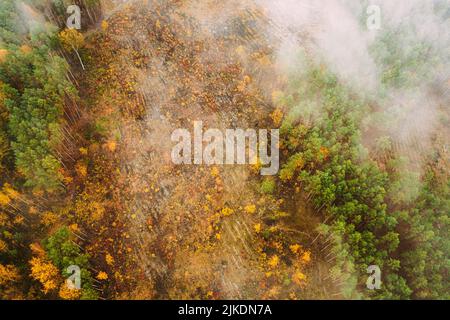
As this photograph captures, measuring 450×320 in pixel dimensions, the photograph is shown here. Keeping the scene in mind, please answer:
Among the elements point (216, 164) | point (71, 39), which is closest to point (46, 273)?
point (216, 164)

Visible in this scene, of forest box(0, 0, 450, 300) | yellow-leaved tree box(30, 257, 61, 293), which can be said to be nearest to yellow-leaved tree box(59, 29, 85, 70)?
forest box(0, 0, 450, 300)

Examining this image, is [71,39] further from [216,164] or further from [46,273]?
[46,273]

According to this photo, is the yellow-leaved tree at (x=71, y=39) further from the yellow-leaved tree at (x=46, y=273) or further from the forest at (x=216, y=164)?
the yellow-leaved tree at (x=46, y=273)

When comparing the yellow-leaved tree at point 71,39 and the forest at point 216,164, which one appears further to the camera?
the yellow-leaved tree at point 71,39

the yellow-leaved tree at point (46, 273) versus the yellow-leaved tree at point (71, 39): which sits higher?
the yellow-leaved tree at point (71, 39)

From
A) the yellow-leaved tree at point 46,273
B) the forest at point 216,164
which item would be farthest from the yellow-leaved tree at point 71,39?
the yellow-leaved tree at point 46,273

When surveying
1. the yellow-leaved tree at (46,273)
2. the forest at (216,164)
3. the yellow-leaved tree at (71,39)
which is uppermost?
the yellow-leaved tree at (71,39)

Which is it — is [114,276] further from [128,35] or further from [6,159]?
[128,35]

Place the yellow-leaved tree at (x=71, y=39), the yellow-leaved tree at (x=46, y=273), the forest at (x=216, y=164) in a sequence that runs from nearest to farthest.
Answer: the yellow-leaved tree at (x=46, y=273), the forest at (x=216, y=164), the yellow-leaved tree at (x=71, y=39)

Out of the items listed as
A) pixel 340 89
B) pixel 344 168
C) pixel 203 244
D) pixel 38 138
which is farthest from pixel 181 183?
pixel 340 89
